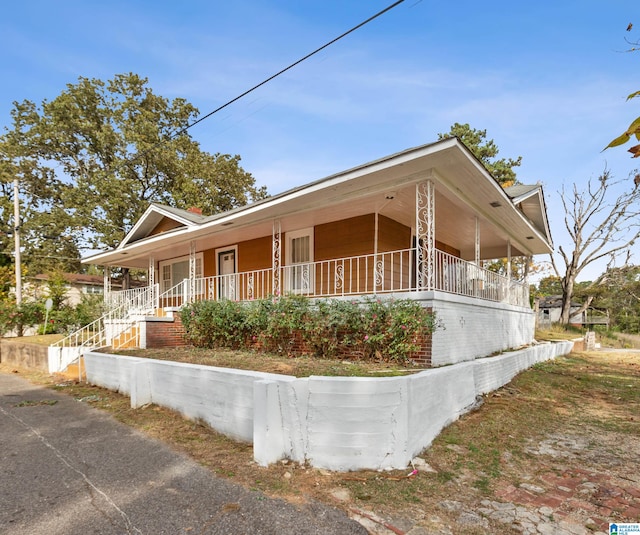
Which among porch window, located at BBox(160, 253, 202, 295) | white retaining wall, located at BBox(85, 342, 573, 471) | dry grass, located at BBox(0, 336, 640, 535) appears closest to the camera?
dry grass, located at BBox(0, 336, 640, 535)

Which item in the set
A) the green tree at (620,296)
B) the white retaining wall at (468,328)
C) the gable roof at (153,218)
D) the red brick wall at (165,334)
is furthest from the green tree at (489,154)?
the red brick wall at (165,334)

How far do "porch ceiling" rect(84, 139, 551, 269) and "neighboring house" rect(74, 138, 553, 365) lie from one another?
27 millimetres

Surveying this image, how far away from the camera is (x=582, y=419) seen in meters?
5.72

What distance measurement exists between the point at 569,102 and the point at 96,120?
88.3ft

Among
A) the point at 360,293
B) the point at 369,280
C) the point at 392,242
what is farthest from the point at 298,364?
the point at 392,242

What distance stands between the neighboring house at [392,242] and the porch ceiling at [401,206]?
0.03 meters

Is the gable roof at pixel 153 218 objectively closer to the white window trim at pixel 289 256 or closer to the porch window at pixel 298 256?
the white window trim at pixel 289 256

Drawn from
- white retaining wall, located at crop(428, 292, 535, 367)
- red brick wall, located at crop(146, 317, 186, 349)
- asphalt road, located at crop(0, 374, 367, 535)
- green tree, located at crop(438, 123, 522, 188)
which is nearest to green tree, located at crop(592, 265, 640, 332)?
green tree, located at crop(438, 123, 522, 188)

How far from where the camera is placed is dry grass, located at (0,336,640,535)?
3.26 metres

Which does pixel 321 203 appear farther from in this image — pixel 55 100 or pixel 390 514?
pixel 55 100

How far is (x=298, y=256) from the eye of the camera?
1113 centimetres

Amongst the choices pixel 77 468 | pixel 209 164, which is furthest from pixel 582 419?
pixel 209 164

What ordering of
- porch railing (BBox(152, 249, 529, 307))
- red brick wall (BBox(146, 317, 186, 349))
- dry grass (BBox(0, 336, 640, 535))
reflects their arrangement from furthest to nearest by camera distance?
red brick wall (BBox(146, 317, 186, 349)) < porch railing (BBox(152, 249, 529, 307)) < dry grass (BBox(0, 336, 640, 535))

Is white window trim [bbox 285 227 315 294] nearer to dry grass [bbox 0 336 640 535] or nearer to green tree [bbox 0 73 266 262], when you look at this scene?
dry grass [bbox 0 336 640 535]
